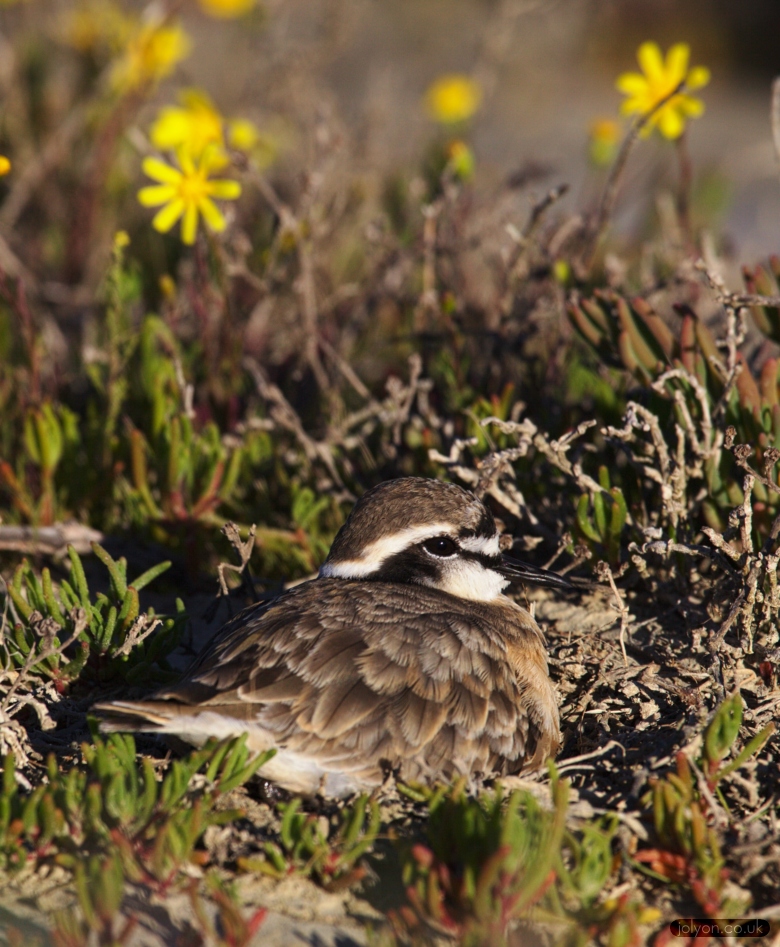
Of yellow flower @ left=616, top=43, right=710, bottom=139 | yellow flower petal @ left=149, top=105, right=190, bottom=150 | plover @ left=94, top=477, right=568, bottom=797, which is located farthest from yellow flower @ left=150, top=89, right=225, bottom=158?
plover @ left=94, top=477, right=568, bottom=797

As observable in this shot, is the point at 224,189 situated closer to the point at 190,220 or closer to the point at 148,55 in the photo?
the point at 190,220

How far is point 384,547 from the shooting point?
3566 millimetres

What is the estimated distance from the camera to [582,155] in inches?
441

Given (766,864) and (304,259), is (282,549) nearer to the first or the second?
(304,259)

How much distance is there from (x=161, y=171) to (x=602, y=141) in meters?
2.95

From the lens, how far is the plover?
9.71 feet

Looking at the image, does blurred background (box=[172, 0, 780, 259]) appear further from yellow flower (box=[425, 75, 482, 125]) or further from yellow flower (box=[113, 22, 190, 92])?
yellow flower (box=[113, 22, 190, 92])

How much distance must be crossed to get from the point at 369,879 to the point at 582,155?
32.2 ft

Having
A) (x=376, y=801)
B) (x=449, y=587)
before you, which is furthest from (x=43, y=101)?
(x=376, y=801)

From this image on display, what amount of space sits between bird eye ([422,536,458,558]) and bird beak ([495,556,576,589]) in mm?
200

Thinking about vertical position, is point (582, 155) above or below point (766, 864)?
above

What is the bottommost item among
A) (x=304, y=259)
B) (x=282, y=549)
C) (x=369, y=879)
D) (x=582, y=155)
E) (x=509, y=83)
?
(x=369, y=879)

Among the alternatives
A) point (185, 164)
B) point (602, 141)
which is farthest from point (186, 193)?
point (602, 141)

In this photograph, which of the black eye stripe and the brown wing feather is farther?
the black eye stripe
